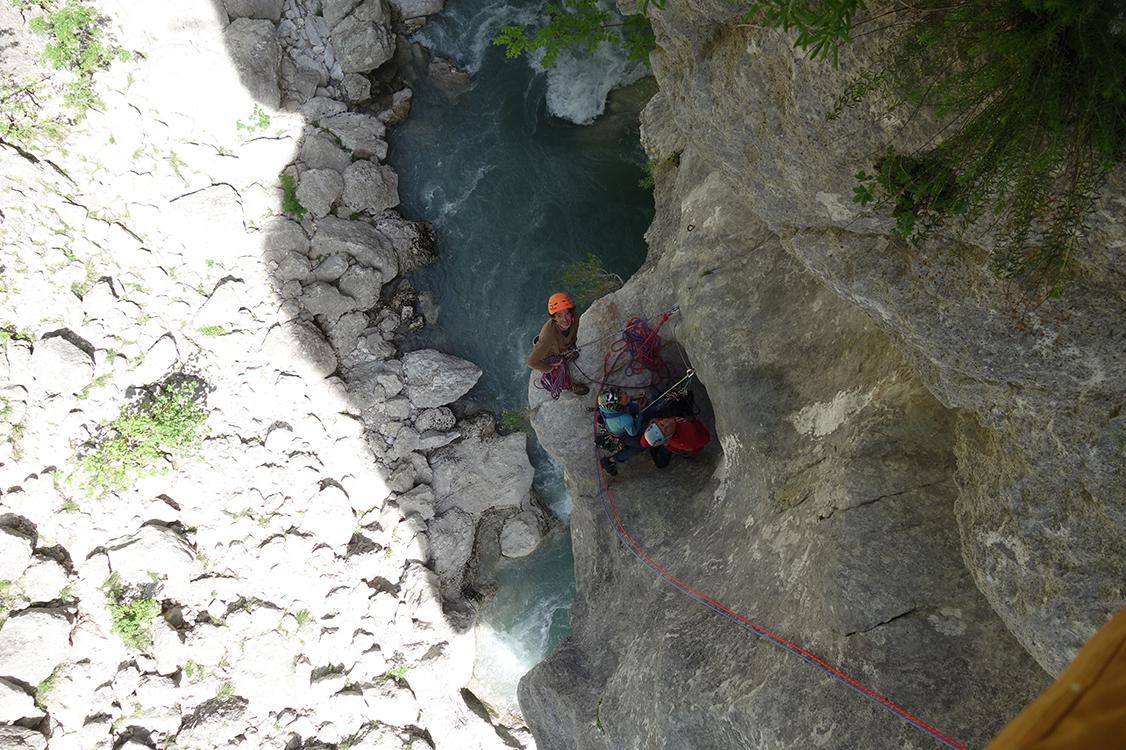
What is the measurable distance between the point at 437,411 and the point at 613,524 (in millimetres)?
4734

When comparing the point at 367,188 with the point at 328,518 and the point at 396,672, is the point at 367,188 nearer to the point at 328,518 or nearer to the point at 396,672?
the point at 328,518

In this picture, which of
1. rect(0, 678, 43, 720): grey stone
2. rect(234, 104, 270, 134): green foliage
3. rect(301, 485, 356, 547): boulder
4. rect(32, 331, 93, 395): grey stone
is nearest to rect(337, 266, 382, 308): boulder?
rect(234, 104, 270, 134): green foliage

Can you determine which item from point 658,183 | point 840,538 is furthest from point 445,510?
point 840,538

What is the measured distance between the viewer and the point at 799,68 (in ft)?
12.1

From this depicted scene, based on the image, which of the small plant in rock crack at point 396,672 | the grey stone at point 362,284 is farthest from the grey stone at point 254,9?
the small plant in rock crack at point 396,672

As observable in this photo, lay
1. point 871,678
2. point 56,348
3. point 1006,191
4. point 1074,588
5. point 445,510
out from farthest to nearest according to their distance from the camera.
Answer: point 445,510 < point 56,348 < point 871,678 < point 1074,588 < point 1006,191

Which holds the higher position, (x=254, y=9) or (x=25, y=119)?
(x=254, y=9)

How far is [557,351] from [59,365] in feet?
28.9

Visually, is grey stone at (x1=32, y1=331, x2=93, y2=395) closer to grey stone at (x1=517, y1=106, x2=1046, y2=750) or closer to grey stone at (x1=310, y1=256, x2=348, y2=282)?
grey stone at (x1=310, y1=256, x2=348, y2=282)

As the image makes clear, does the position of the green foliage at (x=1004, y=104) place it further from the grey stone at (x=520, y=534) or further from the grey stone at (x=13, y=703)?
the grey stone at (x=13, y=703)

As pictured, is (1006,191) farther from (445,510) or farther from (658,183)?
(445,510)

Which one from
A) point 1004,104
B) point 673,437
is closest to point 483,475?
point 673,437

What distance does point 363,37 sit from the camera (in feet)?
39.3

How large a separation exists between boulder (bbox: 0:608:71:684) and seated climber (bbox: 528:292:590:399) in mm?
9066
